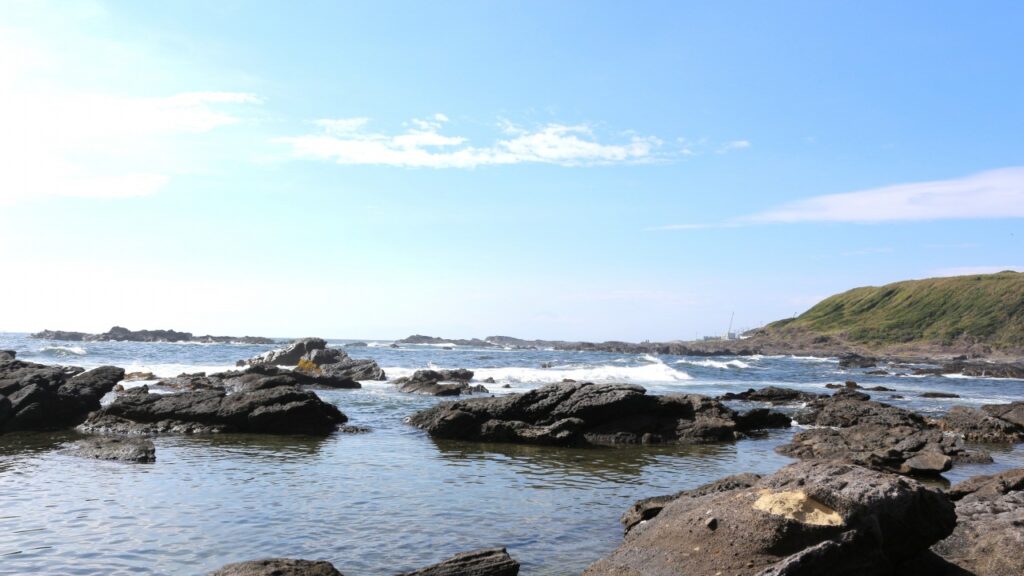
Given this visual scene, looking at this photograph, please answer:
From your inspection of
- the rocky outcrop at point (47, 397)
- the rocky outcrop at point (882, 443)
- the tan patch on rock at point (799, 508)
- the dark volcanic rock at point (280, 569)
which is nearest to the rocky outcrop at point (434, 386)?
the rocky outcrop at point (47, 397)

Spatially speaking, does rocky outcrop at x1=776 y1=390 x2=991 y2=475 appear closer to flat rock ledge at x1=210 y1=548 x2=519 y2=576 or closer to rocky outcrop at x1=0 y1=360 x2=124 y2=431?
flat rock ledge at x1=210 y1=548 x2=519 y2=576

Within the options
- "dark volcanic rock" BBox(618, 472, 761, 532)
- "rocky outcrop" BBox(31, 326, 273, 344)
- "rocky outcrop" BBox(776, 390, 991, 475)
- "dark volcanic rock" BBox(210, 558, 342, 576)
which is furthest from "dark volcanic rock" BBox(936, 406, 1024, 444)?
"rocky outcrop" BBox(31, 326, 273, 344)

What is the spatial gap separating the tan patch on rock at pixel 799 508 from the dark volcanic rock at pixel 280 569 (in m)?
5.46

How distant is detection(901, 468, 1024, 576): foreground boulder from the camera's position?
8.93 meters

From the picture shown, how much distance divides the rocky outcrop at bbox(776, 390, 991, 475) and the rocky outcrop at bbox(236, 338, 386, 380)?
1300 inches

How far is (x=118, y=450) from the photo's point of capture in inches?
744

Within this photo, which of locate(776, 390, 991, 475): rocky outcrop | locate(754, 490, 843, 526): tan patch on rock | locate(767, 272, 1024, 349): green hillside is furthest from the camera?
locate(767, 272, 1024, 349): green hillside

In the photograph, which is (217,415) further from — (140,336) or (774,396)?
(140,336)

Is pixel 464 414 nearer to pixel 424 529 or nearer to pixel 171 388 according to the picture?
pixel 424 529

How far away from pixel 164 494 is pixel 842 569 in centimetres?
1284

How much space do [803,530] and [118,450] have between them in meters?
17.5

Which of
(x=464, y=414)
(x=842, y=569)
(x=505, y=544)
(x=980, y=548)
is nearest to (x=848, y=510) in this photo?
(x=842, y=569)

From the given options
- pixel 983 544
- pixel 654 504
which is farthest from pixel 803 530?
pixel 654 504

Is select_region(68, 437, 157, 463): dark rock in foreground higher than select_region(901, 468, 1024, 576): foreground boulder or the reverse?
the reverse
